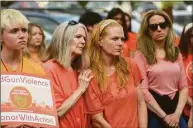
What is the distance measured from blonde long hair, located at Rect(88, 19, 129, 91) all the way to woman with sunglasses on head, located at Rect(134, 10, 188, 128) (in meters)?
0.58

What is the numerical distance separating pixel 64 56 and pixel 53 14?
6.58m

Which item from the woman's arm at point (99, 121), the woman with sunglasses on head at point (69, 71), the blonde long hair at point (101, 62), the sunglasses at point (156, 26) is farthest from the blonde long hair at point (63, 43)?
the sunglasses at point (156, 26)

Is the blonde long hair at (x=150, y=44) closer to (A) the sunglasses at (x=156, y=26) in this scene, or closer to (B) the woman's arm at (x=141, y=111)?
(A) the sunglasses at (x=156, y=26)

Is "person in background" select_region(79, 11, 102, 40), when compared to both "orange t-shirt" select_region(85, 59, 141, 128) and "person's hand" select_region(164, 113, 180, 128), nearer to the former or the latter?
"person's hand" select_region(164, 113, 180, 128)

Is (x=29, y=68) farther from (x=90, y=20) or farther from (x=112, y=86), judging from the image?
(x=90, y=20)

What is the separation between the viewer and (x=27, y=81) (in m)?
4.16

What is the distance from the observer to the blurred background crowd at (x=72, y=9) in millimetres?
9766

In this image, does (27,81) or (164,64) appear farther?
(164,64)

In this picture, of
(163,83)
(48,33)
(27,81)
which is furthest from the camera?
(48,33)

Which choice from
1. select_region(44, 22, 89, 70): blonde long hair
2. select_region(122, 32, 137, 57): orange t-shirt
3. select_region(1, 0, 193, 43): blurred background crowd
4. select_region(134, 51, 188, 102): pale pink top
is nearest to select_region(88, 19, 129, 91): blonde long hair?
select_region(44, 22, 89, 70): blonde long hair

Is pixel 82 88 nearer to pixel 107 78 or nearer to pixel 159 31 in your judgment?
pixel 107 78

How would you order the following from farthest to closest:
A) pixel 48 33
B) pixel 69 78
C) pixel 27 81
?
pixel 48 33 → pixel 69 78 → pixel 27 81

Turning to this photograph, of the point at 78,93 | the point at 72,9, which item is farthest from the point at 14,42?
the point at 72,9

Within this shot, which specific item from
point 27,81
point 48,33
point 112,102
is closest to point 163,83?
point 112,102
